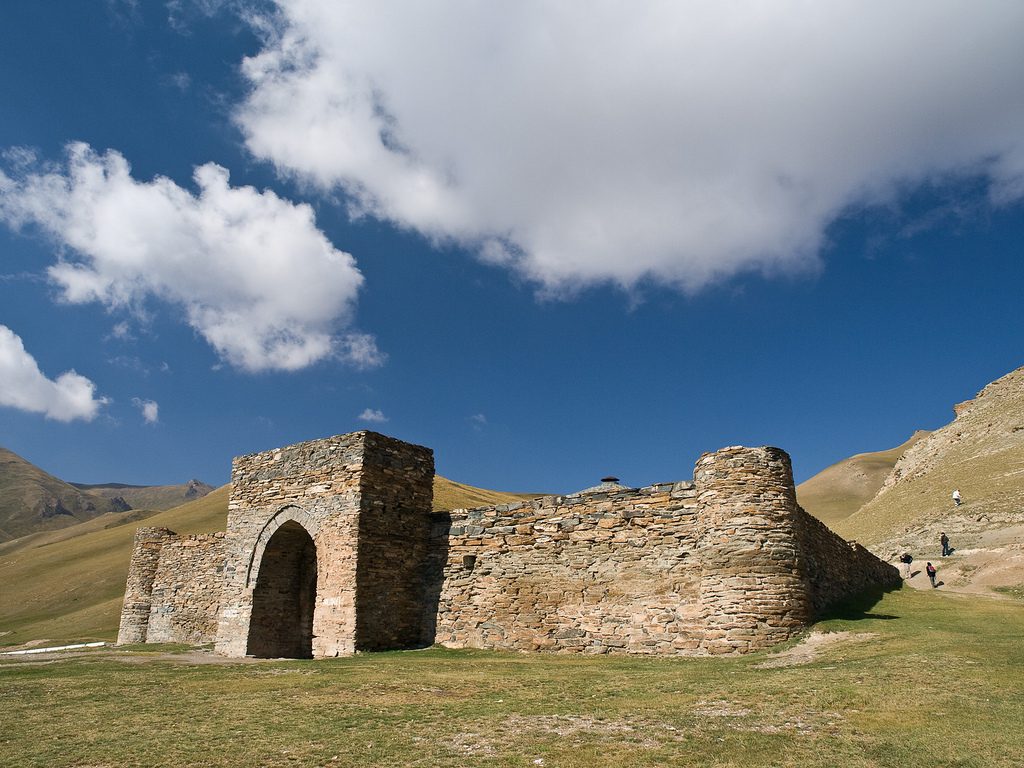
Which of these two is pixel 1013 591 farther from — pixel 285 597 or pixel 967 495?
pixel 285 597

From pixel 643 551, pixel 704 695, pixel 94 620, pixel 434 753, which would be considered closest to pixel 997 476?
pixel 643 551

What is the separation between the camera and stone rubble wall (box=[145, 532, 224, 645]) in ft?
88.2

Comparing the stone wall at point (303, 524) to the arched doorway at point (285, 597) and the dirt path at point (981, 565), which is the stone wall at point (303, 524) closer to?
the arched doorway at point (285, 597)

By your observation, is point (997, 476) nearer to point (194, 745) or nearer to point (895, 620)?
point (895, 620)

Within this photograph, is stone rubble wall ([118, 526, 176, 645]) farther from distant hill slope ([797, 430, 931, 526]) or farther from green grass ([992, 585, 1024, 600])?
distant hill slope ([797, 430, 931, 526])

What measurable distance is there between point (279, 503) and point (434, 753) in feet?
45.2

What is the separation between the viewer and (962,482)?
38.5 m

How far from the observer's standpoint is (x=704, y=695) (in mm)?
8641

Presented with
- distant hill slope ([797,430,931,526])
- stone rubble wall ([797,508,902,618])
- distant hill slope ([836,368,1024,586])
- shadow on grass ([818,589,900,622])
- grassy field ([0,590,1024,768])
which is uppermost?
distant hill slope ([797,430,931,526])

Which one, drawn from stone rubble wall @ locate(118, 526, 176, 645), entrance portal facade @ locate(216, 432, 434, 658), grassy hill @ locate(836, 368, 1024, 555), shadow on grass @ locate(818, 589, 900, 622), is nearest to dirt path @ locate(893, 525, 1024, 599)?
grassy hill @ locate(836, 368, 1024, 555)

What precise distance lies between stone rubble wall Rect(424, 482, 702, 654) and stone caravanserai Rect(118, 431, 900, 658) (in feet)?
0.11

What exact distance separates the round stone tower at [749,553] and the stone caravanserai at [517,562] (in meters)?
0.03

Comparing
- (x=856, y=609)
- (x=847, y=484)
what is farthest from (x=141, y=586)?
(x=847, y=484)

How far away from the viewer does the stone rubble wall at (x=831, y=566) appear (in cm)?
1480
